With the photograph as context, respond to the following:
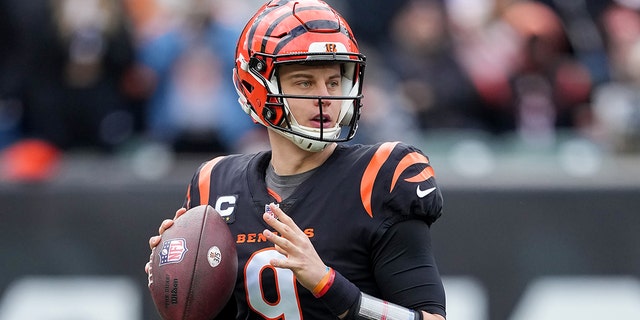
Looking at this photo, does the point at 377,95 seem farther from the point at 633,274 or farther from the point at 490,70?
the point at 633,274

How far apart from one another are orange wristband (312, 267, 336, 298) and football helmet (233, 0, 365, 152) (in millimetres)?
464

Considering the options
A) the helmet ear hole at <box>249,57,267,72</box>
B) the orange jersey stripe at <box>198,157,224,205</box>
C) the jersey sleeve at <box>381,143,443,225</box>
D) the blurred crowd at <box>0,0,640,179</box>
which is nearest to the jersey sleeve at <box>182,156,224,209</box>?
the orange jersey stripe at <box>198,157,224,205</box>

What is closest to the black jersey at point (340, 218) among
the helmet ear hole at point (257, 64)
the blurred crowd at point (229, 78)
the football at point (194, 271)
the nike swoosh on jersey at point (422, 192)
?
the nike swoosh on jersey at point (422, 192)

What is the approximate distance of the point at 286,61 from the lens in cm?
336

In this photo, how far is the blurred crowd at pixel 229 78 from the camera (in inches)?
276

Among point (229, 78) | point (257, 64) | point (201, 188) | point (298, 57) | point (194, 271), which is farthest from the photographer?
point (229, 78)

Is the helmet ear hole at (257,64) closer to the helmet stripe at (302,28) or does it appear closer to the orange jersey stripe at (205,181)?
the helmet stripe at (302,28)

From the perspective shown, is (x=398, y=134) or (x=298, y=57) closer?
(x=298, y=57)

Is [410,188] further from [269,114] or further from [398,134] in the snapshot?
[398,134]

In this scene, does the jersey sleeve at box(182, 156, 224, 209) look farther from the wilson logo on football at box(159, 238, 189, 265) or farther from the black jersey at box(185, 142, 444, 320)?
the wilson logo on football at box(159, 238, 189, 265)

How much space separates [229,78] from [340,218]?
12.9ft

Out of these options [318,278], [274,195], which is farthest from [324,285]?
[274,195]

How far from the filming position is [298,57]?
132 inches

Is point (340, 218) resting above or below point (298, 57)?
below
